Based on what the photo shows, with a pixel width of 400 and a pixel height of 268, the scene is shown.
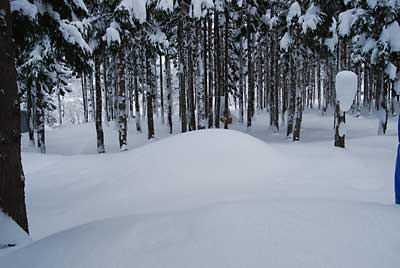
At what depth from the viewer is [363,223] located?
2918 mm

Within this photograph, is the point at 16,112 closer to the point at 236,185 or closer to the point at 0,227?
the point at 0,227

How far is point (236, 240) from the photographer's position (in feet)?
8.58

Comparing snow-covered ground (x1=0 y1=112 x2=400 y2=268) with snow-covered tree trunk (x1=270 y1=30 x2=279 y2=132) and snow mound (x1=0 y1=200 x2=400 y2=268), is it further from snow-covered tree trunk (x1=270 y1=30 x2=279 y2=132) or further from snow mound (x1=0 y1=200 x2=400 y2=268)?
snow-covered tree trunk (x1=270 y1=30 x2=279 y2=132)

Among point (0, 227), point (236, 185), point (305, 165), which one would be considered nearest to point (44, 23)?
point (0, 227)

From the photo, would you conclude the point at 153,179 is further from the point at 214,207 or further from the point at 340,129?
the point at 340,129

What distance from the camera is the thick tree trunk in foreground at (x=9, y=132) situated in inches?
156

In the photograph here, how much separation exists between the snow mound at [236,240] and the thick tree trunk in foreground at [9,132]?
1255 millimetres

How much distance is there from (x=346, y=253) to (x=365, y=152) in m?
11.1

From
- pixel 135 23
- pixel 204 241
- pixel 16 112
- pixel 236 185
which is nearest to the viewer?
pixel 204 241

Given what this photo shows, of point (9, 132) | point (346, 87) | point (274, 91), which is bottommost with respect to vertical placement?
point (9, 132)

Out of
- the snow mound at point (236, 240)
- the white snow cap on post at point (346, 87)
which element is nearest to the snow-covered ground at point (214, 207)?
the snow mound at point (236, 240)

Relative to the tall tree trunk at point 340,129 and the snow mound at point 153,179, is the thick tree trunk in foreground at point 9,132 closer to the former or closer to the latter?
the snow mound at point 153,179

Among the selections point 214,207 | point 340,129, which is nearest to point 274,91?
point 340,129

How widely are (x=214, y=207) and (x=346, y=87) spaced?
9479 mm
